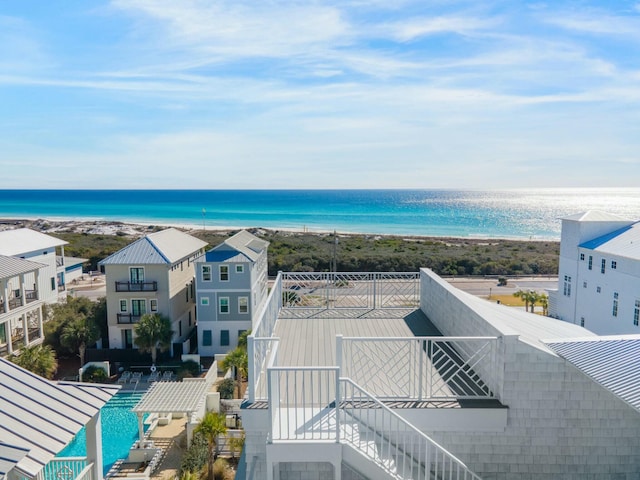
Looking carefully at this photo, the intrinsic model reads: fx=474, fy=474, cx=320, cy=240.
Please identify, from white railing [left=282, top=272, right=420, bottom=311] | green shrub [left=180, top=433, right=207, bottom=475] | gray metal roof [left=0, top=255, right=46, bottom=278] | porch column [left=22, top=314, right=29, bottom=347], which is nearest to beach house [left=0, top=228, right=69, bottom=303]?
porch column [left=22, top=314, right=29, bottom=347]

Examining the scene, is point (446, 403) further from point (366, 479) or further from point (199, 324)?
point (199, 324)

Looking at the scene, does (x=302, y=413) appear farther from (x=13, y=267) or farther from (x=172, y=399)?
(x=13, y=267)

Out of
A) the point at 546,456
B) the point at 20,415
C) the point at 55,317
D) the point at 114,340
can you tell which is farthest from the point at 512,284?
the point at 20,415

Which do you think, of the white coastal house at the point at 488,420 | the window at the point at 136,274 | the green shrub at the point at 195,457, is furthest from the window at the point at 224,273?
the white coastal house at the point at 488,420

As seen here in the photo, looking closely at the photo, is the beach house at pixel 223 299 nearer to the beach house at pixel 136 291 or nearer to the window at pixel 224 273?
the window at pixel 224 273

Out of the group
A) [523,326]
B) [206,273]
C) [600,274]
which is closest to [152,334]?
[206,273]

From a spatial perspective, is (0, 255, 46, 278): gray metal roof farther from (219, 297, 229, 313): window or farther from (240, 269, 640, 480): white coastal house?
(240, 269, 640, 480): white coastal house
